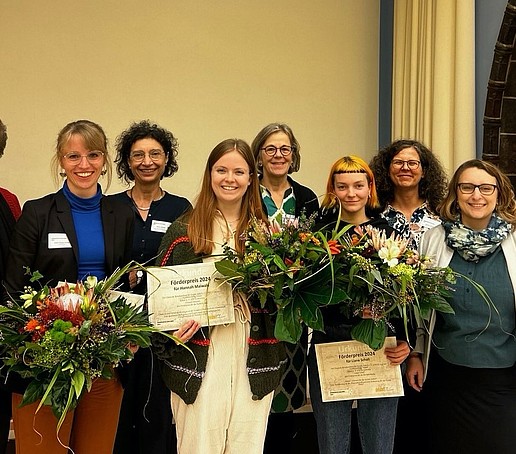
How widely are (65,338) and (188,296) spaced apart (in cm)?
46

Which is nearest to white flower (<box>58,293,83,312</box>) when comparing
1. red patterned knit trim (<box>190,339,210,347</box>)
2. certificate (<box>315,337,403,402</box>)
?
red patterned knit trim (<box>190,339,210,347</box>)

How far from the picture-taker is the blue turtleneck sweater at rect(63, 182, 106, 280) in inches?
94.0

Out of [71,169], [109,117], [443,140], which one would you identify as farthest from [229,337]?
[109,117]

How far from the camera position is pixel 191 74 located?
4.96m

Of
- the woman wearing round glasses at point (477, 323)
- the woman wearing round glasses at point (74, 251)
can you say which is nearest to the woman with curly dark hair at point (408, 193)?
the woman wearing round glasses at point (477, 323)

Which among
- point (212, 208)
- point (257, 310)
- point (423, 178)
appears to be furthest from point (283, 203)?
point (257, 310)

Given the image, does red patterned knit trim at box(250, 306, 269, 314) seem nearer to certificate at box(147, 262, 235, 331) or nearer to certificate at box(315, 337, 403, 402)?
certificate at box(147, 262, 235, 331)

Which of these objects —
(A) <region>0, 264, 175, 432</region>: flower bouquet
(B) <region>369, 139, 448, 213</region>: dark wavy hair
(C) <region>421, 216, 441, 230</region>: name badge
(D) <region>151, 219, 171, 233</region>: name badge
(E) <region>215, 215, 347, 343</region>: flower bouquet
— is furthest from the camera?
(B) <region>369, 139, 448, 213</region>: dark wavy hair

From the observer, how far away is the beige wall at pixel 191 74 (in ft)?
15.2

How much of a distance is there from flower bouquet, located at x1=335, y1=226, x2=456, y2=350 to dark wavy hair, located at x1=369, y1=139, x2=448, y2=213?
89cm

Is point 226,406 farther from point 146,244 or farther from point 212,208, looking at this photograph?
point 146,244

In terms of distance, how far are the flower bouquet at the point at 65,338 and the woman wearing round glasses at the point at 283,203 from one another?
3.09 ft

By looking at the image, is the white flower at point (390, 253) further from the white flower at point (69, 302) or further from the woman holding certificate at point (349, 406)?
the white flower at point (69, 302)

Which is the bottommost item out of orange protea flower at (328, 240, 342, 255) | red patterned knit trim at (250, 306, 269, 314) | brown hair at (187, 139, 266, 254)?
red patterned knit trim at (250, 306, 269, 314)
